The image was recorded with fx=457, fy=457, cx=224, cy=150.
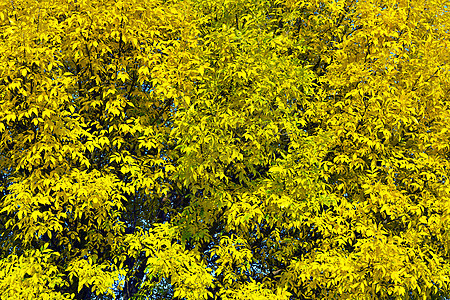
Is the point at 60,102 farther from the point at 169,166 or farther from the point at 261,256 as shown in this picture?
the point at 261,256

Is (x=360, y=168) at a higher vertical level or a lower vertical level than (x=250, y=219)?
higher

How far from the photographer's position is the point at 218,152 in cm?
791

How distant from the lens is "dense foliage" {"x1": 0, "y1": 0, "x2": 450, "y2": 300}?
7.71 metres

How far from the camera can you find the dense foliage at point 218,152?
7707mm

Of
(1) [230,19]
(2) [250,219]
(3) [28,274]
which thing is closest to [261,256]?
(2) [250,219]

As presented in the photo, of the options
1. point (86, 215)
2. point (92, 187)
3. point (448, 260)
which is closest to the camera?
point (92, 187)

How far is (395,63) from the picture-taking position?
9.09 m

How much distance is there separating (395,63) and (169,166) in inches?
193

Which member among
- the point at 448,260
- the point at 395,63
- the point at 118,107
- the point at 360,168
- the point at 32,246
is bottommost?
the point at 32,246

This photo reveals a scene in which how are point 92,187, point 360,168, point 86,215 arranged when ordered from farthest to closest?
point 360,168, point 86,215, point 92,187

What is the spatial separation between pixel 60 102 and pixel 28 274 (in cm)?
292

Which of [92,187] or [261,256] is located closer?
[92,187]

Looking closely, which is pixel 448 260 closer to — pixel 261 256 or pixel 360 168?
pixel 360 168

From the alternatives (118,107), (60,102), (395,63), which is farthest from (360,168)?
(60,102)
